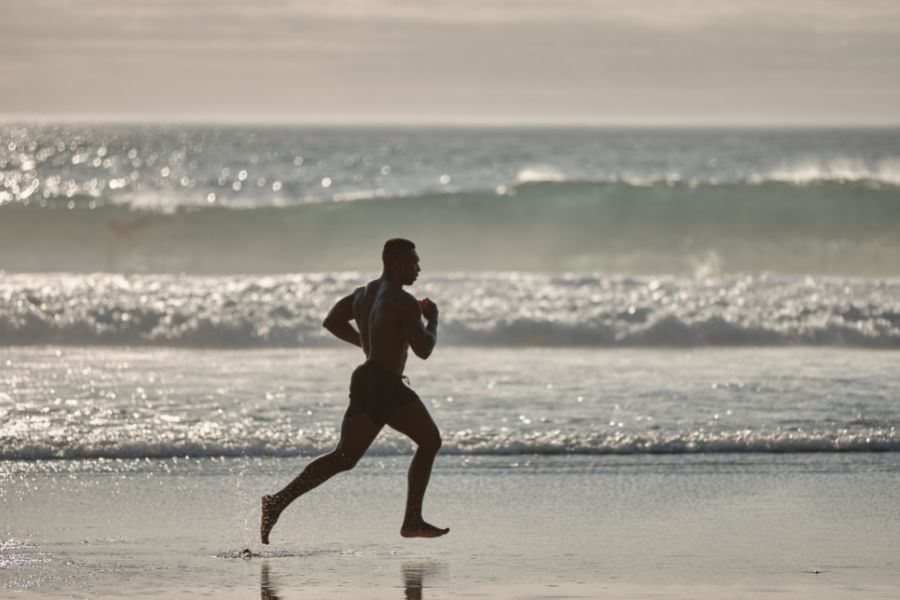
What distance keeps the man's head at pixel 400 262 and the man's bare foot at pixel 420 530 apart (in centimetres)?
111

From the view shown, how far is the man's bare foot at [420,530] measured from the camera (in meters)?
6.79

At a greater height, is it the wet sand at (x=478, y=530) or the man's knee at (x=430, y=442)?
the man's knee at (x=430, y=442)

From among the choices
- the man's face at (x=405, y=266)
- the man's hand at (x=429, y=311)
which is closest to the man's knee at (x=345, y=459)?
the man's hand at (x=429, y=311)

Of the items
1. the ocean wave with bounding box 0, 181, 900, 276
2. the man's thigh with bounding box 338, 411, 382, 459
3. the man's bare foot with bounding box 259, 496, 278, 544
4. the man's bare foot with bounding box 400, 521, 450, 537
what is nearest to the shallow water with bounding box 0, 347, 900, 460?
the man's bare foot with bounding box 259, 496, 278, 544

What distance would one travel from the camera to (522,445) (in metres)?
9.37

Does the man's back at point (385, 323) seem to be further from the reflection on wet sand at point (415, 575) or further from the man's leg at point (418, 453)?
the reflection on wet sand at point (415, 575)

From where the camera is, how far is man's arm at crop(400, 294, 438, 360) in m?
6.48

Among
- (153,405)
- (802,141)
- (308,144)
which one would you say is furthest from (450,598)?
(802,141)

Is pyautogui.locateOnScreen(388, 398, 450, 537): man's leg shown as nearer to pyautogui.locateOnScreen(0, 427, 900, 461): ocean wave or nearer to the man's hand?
the man's hand

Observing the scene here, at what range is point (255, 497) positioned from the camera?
813 centimetres

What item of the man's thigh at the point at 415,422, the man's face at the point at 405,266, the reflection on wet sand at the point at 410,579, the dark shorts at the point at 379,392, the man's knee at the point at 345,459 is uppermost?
the man's face at the point at 405,266

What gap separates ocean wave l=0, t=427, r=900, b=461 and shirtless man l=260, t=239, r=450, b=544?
2.47 meters

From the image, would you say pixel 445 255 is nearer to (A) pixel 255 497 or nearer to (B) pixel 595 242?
(B) pixel 595 242

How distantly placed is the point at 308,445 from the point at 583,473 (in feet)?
6.01
